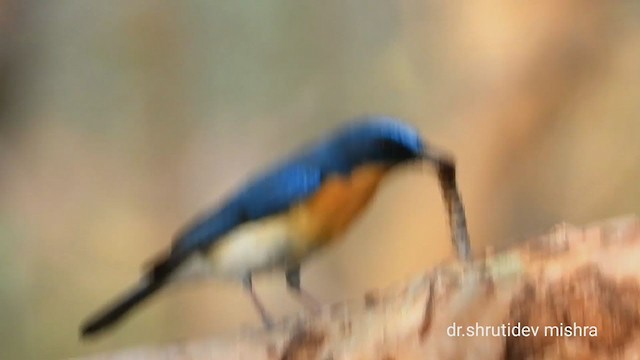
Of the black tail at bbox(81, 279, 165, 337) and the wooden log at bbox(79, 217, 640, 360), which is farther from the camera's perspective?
the black tail at bbox(81, 279, 165, 337)

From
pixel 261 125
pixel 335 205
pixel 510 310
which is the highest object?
pixel 261 125

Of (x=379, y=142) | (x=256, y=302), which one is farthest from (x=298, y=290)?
(x=379, y=142)

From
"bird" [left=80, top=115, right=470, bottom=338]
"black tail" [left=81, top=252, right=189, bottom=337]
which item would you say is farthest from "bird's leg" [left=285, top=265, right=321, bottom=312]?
"black tail" [left=81, top=252, right=189, bottom=337]

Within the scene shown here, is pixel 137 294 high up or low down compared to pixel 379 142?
down

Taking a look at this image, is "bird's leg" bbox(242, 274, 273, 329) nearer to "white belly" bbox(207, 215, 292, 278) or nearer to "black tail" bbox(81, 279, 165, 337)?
"white belly" bbox(207, 215, 292, 278)

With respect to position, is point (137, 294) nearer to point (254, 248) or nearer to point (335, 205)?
point (254, 248)

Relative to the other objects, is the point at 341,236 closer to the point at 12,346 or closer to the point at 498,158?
the point at 498,158

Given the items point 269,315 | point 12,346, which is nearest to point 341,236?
point 269,315
